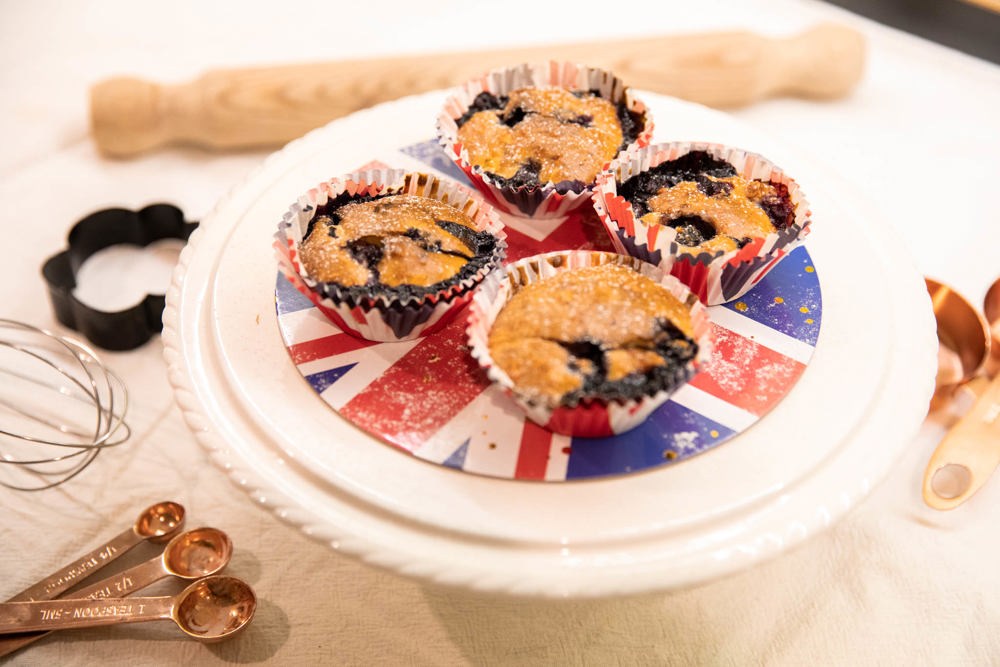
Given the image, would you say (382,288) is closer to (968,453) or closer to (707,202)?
(707,202)

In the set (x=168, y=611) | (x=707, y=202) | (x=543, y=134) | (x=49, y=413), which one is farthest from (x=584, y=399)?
(x=49, y=413)

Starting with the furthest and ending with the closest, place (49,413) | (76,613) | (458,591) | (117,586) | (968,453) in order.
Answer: (49,413)
(968,453)
(117,586)
(76,613)
(458,591)

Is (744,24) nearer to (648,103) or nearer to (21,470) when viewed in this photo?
(648,103)

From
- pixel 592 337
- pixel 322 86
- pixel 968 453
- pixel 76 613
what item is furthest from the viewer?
pixel 322 86

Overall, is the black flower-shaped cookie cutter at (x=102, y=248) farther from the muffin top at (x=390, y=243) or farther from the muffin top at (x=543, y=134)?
the muffin top at (x=543, y=134)

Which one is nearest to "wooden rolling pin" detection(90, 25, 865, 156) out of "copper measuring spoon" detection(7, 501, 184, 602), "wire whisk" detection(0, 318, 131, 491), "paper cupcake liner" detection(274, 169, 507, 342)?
"wire whisk" detection(0, 318, 131, 491)

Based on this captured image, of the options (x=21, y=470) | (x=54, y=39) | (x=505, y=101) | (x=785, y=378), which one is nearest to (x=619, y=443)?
(x=785, y=378)

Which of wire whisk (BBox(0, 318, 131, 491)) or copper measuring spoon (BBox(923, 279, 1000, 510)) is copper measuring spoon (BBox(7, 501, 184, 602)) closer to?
wire whisk (BBox(0, 318, 131, 491))
